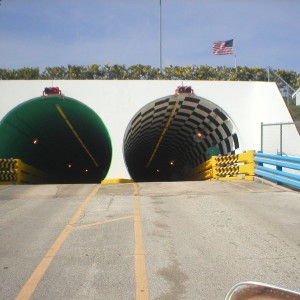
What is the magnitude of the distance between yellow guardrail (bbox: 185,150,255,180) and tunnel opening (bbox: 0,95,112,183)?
17.2ft

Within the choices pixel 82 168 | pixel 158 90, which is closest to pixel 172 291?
pixel 158 90

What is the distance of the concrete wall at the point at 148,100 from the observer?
15719 millimetres

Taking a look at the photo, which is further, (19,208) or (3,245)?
(19,208)

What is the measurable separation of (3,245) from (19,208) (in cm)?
335

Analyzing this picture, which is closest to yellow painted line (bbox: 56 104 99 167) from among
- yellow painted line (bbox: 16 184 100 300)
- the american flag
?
the american flag

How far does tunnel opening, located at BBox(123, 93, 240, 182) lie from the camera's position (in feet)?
55.9

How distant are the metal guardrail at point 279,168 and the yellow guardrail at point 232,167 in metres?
0.40

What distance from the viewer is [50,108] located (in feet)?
58.1

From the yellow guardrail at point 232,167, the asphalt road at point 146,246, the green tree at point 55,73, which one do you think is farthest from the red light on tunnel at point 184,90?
the green tree at point 55,73

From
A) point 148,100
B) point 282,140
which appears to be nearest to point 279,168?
point 282,140

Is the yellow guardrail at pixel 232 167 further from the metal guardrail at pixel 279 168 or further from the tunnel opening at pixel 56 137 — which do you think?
the tunnel opening at pixel 56 137

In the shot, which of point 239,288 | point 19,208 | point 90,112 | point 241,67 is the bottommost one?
point 19,208

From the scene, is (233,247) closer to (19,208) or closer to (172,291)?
(172,291)

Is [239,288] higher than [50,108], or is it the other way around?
[50,108]
